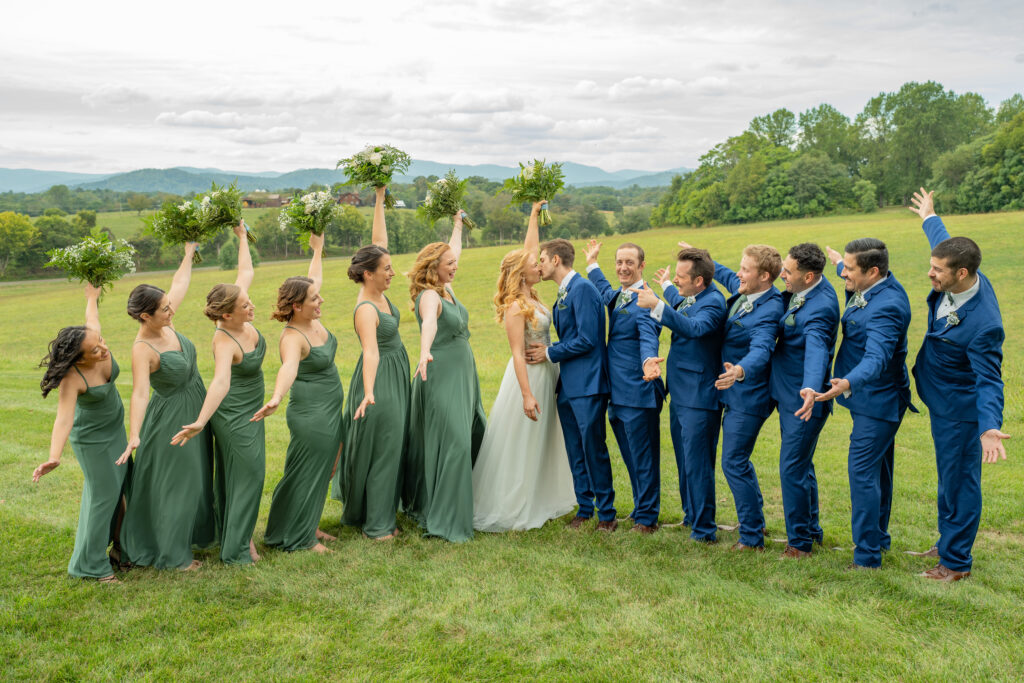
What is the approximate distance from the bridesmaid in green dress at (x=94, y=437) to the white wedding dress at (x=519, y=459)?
3454 mm

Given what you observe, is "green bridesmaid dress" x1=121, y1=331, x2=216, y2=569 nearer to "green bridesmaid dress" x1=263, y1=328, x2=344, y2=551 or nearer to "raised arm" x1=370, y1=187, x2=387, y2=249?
"green bridesmaid dress" x1=263, y1=328, x2=344, y2=551

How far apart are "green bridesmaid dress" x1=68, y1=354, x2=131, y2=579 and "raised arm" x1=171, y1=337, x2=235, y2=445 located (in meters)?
0.56

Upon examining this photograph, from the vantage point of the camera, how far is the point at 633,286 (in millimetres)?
7027

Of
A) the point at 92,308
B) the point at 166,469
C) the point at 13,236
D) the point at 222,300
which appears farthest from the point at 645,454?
the point at 13,236

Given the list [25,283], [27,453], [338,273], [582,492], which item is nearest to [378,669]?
[582,492]

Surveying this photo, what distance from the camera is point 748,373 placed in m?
6.18

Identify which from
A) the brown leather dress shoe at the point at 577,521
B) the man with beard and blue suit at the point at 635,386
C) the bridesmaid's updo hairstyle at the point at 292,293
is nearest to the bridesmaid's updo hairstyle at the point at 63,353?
the bridesmaid's updo hairstyle at the point at 292,293

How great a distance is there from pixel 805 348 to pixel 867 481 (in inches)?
49.1

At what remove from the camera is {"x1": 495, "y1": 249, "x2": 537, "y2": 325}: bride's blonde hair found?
7.27m

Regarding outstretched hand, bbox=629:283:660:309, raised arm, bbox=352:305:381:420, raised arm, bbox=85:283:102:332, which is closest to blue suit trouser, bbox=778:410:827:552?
outstretched hand, bbox=629:283:660:309

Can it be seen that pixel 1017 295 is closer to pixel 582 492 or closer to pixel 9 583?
pixel 582 492

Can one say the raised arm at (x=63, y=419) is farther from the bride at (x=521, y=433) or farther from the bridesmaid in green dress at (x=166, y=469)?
the bride at (x=521, y=433)

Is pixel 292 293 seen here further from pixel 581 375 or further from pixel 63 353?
pixel 581 375

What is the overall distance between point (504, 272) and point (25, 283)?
69.4 m
